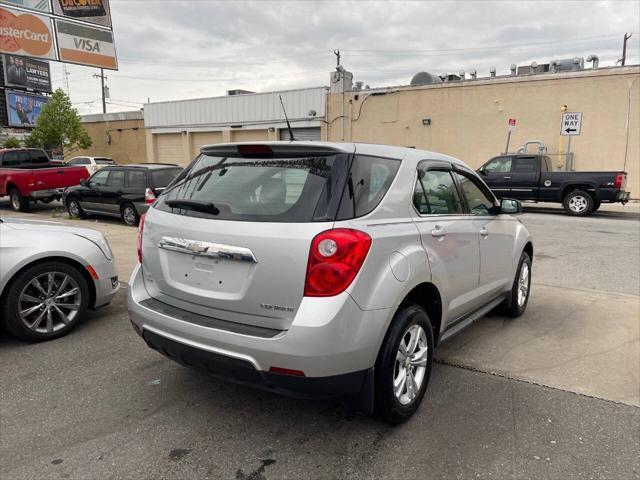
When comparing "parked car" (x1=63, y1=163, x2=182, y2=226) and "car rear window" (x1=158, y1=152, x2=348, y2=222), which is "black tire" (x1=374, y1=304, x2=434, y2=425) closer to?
"car rear window" (x1=158, y1=152, x2=348, y2=222)

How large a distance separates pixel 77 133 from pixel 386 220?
117ft

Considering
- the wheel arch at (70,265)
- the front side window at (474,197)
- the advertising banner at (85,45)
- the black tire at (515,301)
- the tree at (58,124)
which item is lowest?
the black tire at (515,301)

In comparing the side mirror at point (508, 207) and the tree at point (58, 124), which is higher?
the tree at point (58, 124)

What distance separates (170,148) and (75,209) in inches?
775

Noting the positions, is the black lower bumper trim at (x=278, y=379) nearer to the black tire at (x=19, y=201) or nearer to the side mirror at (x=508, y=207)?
the side mirror at (x=508, y=207)

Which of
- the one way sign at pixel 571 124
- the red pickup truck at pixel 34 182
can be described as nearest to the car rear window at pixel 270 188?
the red pickup truck at pixel 34 182

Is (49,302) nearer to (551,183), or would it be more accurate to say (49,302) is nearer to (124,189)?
(124,189)

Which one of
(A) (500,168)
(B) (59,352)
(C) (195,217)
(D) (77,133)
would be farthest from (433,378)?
(D) (77,133)

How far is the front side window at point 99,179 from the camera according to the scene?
12604 millimetres

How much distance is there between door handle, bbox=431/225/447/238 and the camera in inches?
125

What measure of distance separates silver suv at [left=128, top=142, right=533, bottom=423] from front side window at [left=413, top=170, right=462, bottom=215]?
17mm

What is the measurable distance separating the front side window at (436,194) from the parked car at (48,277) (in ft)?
10.2

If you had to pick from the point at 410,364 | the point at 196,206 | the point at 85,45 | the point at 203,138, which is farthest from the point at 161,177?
the point at 203,138

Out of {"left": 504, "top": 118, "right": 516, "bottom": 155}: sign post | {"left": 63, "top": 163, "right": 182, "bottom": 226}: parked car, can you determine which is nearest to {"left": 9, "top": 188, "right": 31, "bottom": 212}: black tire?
{"left": 63, "top": 163, "right": 182, "bottom": 226}: parked car
